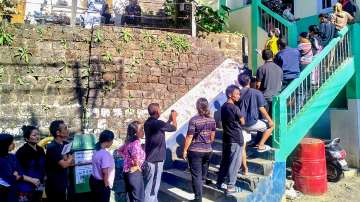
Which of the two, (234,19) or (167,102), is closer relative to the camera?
(167,102)

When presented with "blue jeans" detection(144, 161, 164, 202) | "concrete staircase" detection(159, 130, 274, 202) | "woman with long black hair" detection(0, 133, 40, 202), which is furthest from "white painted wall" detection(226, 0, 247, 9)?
"woman with long black hair" detection(0, 133, 40, 202)

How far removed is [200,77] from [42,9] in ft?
18.1

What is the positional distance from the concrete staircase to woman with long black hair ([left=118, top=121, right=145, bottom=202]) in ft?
3.44

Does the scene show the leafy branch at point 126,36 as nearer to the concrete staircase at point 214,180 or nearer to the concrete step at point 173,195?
the concrete staircase at point 214,180

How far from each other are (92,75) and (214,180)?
Answer: 12.5 ft

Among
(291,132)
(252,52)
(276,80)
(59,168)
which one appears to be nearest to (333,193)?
(291,132)

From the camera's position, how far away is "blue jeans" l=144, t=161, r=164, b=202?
5.68 metres

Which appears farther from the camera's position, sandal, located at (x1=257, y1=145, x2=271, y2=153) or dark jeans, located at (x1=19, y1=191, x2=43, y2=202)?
sandal, located at (x1=257, y1=145, x2=271, y2=153)

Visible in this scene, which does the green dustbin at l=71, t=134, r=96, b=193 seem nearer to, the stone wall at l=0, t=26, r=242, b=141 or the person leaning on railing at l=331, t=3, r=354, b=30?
the stone wall at l=0, t=26, r=242, b=141

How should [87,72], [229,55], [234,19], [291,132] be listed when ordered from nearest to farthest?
[291,132] → [87,72] → [229,55] → [234,19]

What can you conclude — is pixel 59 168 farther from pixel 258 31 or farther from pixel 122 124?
pixel 258 31

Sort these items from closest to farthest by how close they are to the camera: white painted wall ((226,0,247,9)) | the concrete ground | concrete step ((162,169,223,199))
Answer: concrete step ((162,169,223,199)) < the concrete ground < white painted wall ((226,0,247,9))

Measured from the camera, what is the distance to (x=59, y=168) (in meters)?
5.18

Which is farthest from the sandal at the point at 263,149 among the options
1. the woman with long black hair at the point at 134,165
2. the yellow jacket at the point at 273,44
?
the yellow jacket at the point at 273,44
